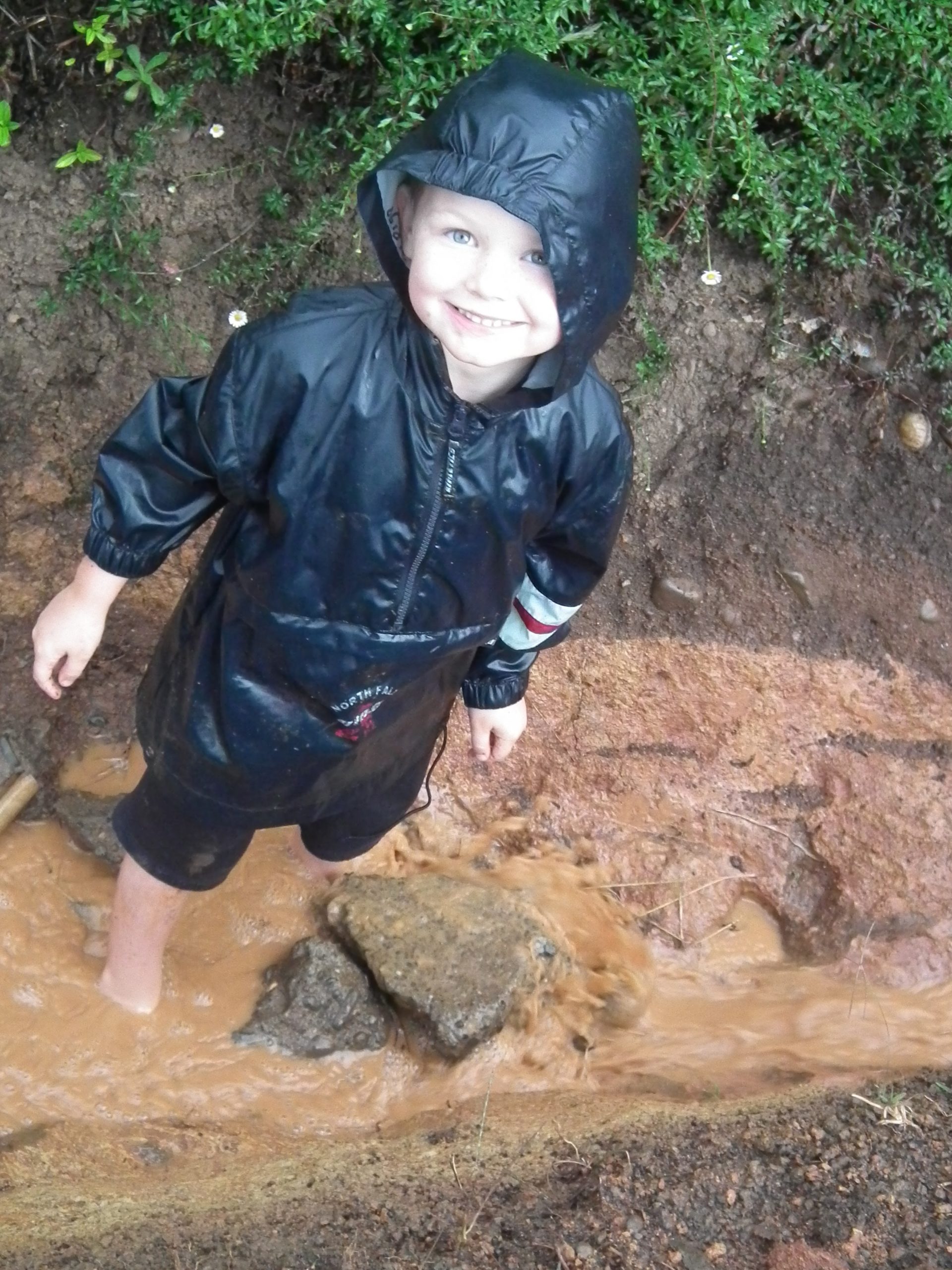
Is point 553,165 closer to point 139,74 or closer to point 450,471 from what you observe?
point 450,471

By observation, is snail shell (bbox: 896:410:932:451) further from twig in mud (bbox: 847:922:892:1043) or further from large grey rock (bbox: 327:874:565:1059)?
large grey rock (bbox: 327:874:565:1059)

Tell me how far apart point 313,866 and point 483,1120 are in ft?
2.51

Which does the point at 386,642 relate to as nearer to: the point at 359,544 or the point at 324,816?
the point at 359,544

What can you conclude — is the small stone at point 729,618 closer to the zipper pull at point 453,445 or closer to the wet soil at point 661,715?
the wet soil at point 661,715

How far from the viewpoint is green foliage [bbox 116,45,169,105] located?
2586 mm

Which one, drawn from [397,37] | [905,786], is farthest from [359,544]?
[905,786]

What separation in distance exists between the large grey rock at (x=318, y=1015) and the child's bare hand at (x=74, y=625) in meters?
1.12

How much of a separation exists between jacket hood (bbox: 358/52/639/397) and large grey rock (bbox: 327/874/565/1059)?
1662mm

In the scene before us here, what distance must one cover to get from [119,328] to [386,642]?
161 cm

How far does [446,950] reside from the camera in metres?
2.74

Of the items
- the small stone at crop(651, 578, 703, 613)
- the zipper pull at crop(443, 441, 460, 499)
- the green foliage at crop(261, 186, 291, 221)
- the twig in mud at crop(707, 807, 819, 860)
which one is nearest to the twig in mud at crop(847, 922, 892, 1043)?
the twig in mud at crop(707, 807, 819, 860)

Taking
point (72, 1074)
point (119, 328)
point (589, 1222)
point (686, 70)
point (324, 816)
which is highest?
point (686, 70)

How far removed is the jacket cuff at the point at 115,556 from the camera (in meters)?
1.78

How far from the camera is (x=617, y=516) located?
1938mm
